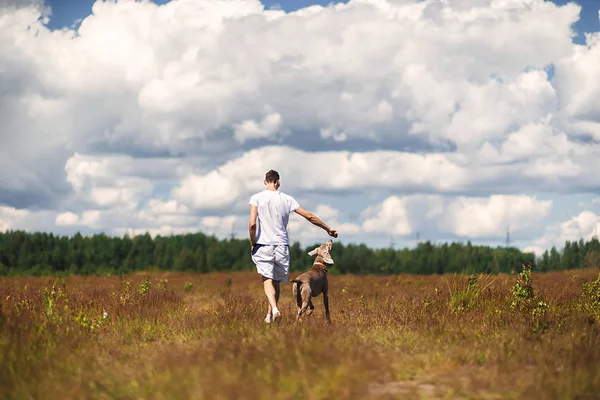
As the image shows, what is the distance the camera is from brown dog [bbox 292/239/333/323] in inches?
423

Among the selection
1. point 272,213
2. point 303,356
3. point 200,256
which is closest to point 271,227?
point 272,213

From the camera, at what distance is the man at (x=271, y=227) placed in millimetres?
10695

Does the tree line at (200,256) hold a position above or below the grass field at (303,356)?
above

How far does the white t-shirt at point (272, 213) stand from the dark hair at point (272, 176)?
7.6 inches

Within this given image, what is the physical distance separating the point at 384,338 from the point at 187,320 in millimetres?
4063

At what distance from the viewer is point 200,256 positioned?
76.6m

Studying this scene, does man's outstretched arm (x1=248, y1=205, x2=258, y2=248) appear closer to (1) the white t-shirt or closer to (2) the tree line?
(1) the white t-shirt

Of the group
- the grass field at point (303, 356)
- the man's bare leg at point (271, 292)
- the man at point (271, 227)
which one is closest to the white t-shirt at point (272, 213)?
the man at point (271, 227)

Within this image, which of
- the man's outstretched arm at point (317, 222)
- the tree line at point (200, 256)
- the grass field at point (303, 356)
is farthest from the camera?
the tree line at point (200, 256)

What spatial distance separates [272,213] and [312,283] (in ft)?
4.58

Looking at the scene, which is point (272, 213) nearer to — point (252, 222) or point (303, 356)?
point (252, 222)

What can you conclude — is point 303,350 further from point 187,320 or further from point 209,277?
point 209,277

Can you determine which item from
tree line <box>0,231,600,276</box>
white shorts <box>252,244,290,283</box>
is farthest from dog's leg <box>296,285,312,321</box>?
tree line <box>0,231,600,276</box>

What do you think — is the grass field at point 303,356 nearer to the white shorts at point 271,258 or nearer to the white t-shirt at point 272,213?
the white shorts at point 271,258
